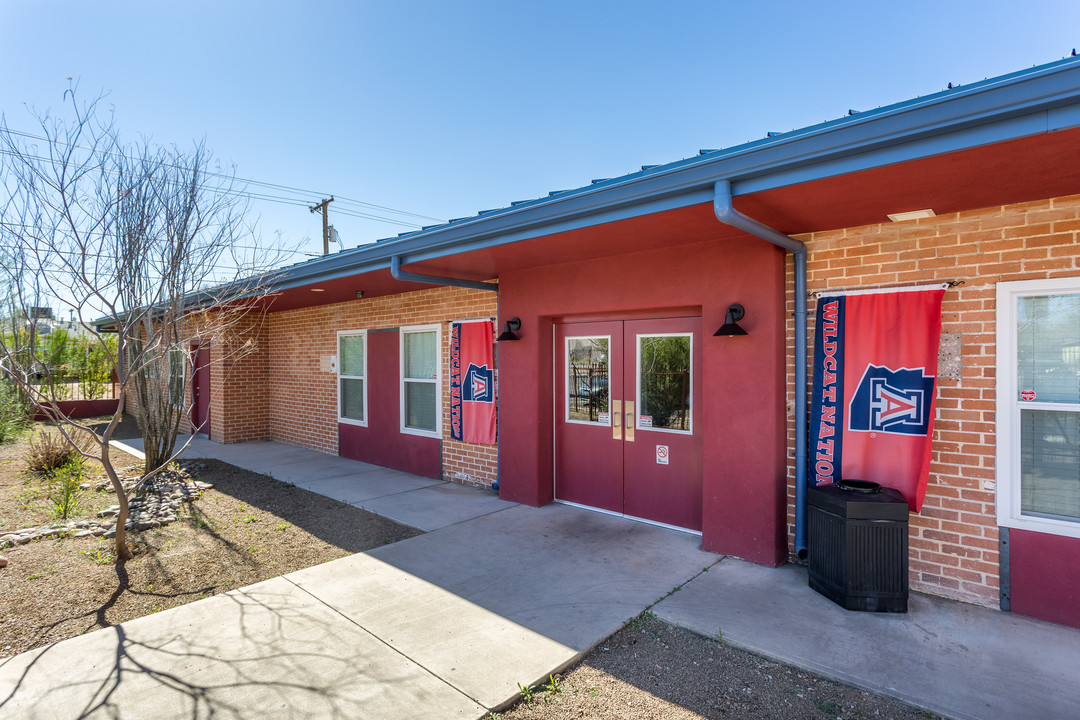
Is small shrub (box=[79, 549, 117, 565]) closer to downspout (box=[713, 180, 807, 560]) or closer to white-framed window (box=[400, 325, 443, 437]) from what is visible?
white-framed window (box=[400, 325, 443, 437])

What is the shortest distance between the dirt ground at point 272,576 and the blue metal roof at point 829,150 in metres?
2.81

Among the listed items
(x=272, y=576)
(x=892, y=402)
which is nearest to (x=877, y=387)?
(x=892, y=402)

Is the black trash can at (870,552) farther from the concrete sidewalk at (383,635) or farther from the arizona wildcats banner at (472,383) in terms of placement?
the arizona wildcats banner at (472,383)

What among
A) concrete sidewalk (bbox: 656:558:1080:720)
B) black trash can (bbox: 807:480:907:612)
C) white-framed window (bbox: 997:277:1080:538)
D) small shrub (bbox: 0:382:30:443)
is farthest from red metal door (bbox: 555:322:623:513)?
small shrub (bbox: 0:382:30:443)

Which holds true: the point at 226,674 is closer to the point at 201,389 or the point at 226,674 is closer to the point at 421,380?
the point at 421,380

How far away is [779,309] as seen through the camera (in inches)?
174

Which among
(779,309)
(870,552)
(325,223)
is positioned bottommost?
(870,552)

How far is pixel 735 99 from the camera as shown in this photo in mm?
7891

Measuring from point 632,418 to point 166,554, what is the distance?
4608mm

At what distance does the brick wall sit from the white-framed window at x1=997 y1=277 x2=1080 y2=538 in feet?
0.22

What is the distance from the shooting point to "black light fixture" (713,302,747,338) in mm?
4422

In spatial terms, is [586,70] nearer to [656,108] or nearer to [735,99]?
[656,108]

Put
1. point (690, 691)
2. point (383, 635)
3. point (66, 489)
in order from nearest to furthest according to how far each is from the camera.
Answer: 1. point (690, 691)
2. point (383, 635)
3. point (66, 489)

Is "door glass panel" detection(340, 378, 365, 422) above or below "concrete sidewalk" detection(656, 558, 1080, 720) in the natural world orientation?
above
